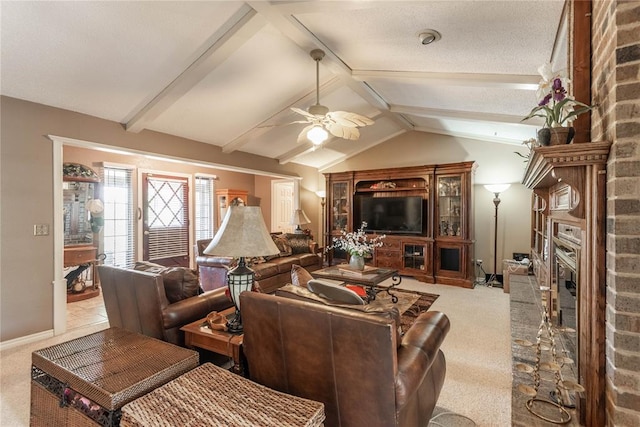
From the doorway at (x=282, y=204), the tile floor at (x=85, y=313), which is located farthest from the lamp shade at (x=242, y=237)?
the doorway at (x=282, y=204)

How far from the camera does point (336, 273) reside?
4320 mm

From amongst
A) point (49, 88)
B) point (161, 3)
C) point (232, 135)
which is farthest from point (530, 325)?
point (49, 88)

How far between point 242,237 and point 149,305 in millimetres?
996

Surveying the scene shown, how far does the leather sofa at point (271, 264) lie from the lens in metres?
4.64

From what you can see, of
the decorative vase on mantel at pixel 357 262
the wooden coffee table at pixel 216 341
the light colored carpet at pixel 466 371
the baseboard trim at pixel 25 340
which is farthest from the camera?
the decorative vase on mantel at pixel 357 262

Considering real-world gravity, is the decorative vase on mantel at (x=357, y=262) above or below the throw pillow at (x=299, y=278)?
below

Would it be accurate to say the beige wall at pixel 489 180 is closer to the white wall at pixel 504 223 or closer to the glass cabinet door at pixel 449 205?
the white wall at pixel 504 223

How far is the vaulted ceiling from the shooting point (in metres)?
2.30

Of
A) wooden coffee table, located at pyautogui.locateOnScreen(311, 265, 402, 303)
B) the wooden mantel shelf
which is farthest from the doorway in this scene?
the wooden mantel shelf

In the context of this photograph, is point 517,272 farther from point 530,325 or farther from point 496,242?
point 530,325

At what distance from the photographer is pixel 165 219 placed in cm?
635

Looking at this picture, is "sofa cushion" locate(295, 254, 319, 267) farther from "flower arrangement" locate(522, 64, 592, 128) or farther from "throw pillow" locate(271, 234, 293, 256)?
"flower arrangement" locate(522, 64, 592, 128)

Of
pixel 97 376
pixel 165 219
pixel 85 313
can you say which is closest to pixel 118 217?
pixel 165 219

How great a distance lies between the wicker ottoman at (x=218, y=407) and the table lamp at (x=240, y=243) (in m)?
0.62
